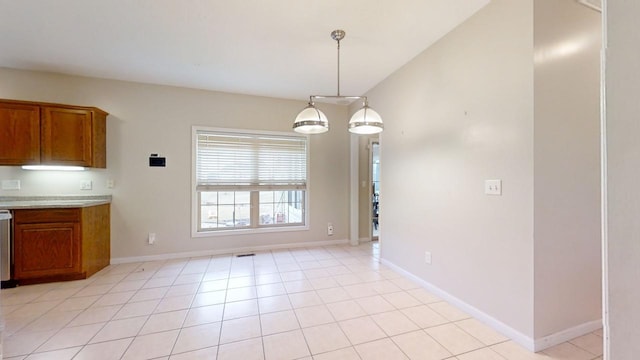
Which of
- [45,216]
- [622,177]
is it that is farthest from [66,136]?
[622,177]

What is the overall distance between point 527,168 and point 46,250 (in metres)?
4.83

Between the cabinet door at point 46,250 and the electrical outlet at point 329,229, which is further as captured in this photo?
the electrical outlet at point 329,229

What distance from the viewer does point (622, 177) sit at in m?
0.33

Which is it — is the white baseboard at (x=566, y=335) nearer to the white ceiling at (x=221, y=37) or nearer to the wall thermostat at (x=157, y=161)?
the white ceiling at (x=221, y=37)

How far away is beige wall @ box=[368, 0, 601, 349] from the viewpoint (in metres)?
1.96

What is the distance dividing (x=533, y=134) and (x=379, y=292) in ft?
6.66

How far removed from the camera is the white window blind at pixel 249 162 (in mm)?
4316

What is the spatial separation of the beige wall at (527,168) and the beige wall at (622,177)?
196cm

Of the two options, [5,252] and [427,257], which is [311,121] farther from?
[5,252]

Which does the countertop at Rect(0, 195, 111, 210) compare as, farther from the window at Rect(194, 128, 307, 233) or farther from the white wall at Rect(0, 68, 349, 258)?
the window at Rect(194, 128, 307, 233)

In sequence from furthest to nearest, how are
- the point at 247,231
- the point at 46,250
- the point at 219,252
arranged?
the point at 247,231
the point at 219,252
the point at 46,250

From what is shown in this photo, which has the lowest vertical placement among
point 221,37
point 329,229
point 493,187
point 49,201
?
point 329,229

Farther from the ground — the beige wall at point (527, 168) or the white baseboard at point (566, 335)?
the beige wall at point (527, 168)

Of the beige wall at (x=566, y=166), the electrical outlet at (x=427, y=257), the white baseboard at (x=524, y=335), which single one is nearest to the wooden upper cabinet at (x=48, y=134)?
the electrical outlet at (x=427, y=257)
